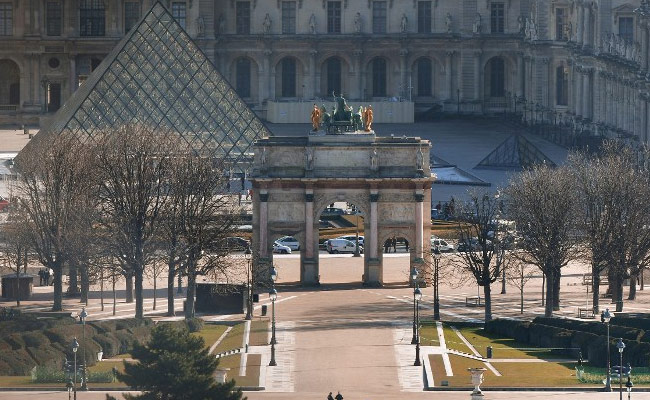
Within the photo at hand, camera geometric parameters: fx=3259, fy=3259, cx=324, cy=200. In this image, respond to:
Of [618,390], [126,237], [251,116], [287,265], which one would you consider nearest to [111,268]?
[126,237]

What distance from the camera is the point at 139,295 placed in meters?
127

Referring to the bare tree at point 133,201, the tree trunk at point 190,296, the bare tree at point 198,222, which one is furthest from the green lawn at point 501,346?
the bare tree at point 133,201

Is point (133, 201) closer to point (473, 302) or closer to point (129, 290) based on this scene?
point (129, 290)

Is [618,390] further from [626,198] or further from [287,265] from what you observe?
[287,265]

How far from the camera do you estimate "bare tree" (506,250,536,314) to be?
131 meters

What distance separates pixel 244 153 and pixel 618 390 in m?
61.9

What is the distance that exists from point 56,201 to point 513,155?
45.3m

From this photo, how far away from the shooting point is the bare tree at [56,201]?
133 meters

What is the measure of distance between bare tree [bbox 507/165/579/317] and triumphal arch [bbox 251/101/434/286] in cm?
477

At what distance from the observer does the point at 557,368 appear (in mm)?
113000

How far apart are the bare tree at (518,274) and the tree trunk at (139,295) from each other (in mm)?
14941

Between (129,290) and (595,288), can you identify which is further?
(129,290)

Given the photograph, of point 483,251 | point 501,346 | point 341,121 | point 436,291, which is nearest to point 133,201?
point 341,121

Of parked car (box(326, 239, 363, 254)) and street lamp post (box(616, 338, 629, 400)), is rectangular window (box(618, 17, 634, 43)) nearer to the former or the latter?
parked car (box(326, 239, 363, 254))
